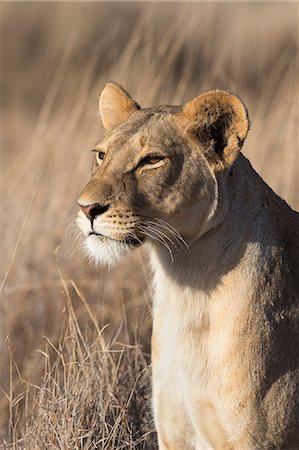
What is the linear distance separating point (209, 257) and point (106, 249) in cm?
38

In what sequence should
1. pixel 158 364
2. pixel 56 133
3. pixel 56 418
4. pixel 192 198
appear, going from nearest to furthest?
pixel 192 198 < pixel 158 364 < pixel 56 418 < pixel 56 133

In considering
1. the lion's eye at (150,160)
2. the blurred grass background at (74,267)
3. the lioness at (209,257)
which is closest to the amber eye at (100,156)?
the lioness at (209,257)

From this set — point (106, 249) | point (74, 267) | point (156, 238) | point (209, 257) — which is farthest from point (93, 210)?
point (74, 267)

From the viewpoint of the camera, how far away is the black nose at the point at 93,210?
3.35 metres

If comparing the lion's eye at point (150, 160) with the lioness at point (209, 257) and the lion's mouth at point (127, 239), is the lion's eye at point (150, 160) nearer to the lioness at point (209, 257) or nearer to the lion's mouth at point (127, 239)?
the lioness at point (209, 257)

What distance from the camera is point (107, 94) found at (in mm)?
4027

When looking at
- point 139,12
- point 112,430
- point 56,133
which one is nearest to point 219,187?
point 112,430

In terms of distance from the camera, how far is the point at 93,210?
132 inches

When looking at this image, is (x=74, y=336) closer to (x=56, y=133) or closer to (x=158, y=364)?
(x=158, y=364)

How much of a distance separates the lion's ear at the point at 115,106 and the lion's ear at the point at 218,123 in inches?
15.0

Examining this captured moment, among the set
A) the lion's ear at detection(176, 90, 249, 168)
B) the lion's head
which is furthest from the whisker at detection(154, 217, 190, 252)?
the lion's ear at detection(176, 90, 249, 168)

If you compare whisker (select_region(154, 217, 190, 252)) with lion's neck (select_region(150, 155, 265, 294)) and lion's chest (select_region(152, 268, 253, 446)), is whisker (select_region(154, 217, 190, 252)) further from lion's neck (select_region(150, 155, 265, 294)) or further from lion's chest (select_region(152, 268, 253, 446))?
lion's chest (select_region(152, 268, 253, 446))

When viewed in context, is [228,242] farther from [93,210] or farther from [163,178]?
[93,210]

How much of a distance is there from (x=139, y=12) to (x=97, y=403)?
44.4 ft
